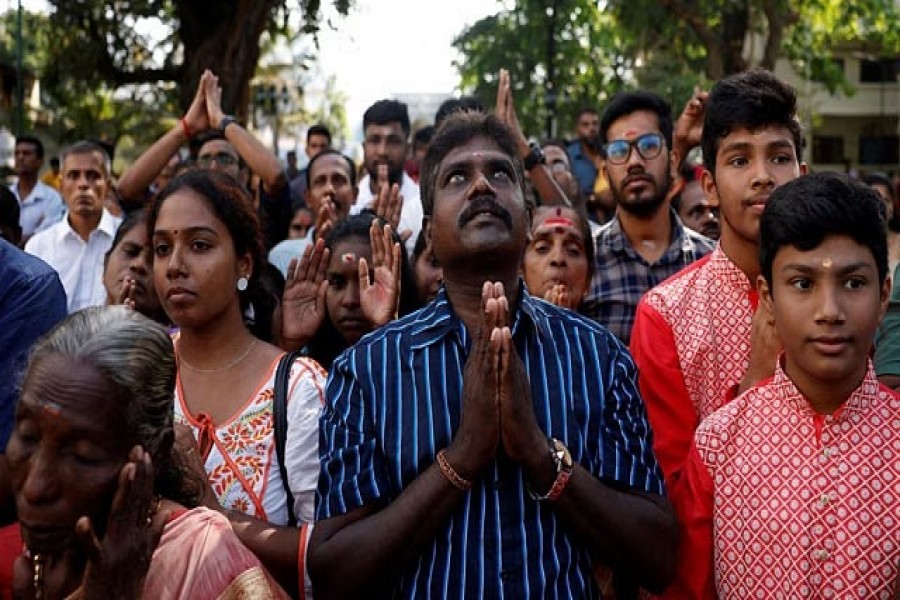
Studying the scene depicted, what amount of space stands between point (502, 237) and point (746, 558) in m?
1.04

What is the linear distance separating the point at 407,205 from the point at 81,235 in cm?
199

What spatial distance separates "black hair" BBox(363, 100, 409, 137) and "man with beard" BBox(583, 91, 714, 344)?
2.73m

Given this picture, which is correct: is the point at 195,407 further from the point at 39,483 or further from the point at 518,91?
the point at 518,91

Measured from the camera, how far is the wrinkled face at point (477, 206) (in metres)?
3.04

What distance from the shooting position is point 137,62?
14695 millimetres

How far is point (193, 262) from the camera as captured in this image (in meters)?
3.59

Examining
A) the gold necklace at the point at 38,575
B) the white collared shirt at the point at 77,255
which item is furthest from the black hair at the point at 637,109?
the gold necklace at the point at 38,575

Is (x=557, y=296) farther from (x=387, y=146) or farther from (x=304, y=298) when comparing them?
(x=387, y=146)

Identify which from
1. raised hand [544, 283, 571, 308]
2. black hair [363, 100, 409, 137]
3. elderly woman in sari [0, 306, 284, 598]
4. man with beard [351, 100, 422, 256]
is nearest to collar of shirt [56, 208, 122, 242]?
man with beard [351, 100, 422, 256]

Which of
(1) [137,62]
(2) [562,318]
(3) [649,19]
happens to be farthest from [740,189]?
(3) [649,19]

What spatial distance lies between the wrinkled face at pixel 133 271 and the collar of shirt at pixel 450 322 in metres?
1.91

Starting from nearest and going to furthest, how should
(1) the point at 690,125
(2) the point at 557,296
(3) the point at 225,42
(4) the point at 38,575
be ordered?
(4) the point at 38,575 → (2) the point at 557,296 → (1) the point at 690,125 → (3) the point at 225,42

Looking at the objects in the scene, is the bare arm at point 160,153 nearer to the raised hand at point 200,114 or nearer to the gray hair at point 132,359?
the raised hand at point 200,114

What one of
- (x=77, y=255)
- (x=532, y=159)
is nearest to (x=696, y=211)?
(x=532, y=159)
